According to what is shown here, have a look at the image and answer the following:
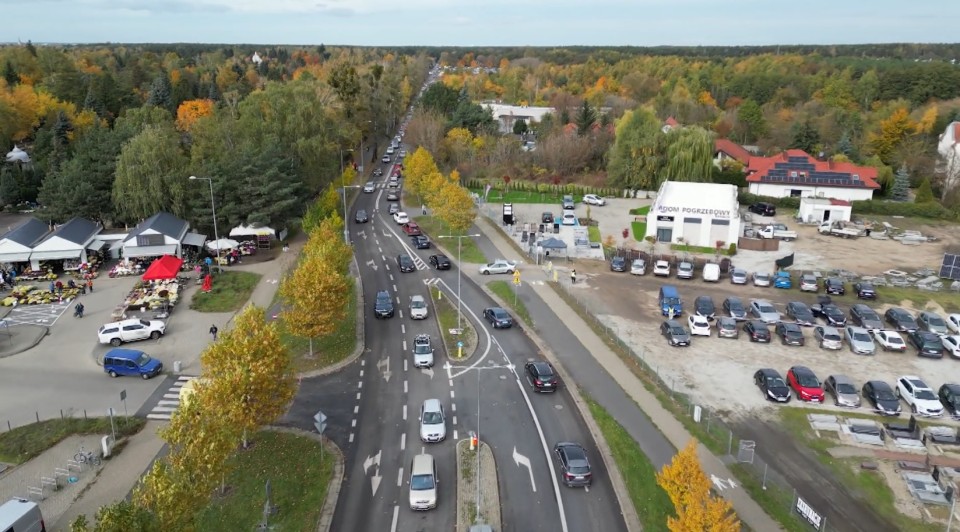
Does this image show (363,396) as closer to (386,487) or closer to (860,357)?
(386,487)

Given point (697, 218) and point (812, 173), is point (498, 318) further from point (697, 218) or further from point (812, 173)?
point (812, 173)

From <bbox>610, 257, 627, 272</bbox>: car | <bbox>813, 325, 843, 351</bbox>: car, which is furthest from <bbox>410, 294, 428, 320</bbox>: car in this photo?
<bbox>813, 325, 843, 351</bbox>: car

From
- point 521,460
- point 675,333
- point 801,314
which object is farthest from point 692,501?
point 801,314

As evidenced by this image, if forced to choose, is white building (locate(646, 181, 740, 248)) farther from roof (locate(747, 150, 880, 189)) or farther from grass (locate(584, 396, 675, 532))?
grass (locate(584, 396, 675, 532))

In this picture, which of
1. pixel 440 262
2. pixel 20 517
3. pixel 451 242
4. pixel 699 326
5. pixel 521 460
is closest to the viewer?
pixel 20 517

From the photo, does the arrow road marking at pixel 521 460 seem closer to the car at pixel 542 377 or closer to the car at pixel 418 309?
the car at pixel 542 377

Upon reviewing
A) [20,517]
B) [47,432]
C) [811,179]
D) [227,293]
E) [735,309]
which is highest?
[811,179]
